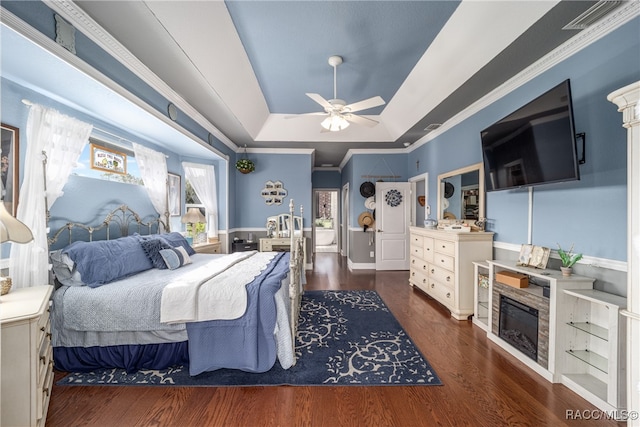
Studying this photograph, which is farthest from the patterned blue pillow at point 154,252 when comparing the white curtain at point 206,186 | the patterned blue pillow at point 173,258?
the white curtain at point 206,186

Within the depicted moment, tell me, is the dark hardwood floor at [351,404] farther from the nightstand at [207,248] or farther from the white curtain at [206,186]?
the white curtain at [206,186]

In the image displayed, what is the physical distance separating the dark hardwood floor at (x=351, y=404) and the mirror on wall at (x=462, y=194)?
1.93 meters

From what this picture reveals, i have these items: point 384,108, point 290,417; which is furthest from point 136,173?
point 384,108

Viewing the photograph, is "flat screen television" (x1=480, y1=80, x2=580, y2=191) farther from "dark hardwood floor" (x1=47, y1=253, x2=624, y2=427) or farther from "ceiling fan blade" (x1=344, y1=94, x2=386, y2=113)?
"dark hardwood floor" (x1=47, y1=253, x2=624, y2=427)

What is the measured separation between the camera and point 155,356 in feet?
7.18

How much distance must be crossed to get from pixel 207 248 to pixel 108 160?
2.02m

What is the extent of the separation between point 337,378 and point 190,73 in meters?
3.25

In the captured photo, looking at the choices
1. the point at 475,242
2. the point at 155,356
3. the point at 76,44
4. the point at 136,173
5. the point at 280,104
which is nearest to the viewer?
the point at 76,44

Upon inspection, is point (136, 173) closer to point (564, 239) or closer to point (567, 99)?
point (567, 99)

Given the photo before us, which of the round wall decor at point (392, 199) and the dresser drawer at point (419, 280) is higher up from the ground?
the round wall decor at point (392, 199)

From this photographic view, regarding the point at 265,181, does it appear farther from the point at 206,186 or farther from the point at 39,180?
the point at 39,180

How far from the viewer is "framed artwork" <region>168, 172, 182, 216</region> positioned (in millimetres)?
4348

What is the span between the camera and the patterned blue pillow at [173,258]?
9.40ft

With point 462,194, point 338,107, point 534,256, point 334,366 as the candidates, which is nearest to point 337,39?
point 338,107
